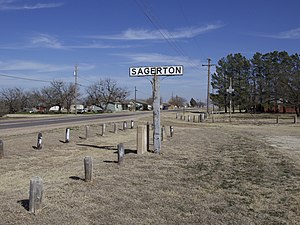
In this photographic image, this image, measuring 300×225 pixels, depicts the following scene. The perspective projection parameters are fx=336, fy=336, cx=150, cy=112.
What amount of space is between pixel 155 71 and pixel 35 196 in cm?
812

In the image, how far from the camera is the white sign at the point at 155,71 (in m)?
12.5

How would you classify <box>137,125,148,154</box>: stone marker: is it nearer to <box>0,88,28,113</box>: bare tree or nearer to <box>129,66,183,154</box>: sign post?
<box>129,66,183,154</box>: sign post

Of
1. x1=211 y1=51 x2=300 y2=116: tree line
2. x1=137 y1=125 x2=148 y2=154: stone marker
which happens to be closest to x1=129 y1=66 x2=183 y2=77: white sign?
x1=137 y1=125 x2=148 y2=154: stone marker

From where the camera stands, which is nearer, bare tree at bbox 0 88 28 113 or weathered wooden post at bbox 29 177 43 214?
weathered wooden post at bbox 29 177 43 214

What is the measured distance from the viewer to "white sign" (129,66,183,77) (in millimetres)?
12515

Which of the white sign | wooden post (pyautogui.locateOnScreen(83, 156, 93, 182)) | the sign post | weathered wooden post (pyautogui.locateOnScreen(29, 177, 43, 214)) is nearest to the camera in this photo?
weathered wooden post (pyautogui.locateOnScreen(29, 177, 43, 214))

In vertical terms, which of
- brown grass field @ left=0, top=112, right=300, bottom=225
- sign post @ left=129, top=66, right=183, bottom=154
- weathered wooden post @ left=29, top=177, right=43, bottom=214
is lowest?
brown grass field @ left=0, top=112, right=300, bottom=225

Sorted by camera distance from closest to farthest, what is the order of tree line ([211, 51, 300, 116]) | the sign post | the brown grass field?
the brown grass field → the sign post → tree line ([211, 51, 300, 116])

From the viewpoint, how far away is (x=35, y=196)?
18.3 feet

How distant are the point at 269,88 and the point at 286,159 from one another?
60902 millimetres

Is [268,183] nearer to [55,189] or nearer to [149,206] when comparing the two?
[149,206]

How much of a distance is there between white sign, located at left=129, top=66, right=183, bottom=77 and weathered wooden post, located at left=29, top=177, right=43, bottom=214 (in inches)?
310

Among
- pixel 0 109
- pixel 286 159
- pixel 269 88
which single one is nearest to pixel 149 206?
pixel 286 159

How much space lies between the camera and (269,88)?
226ft
